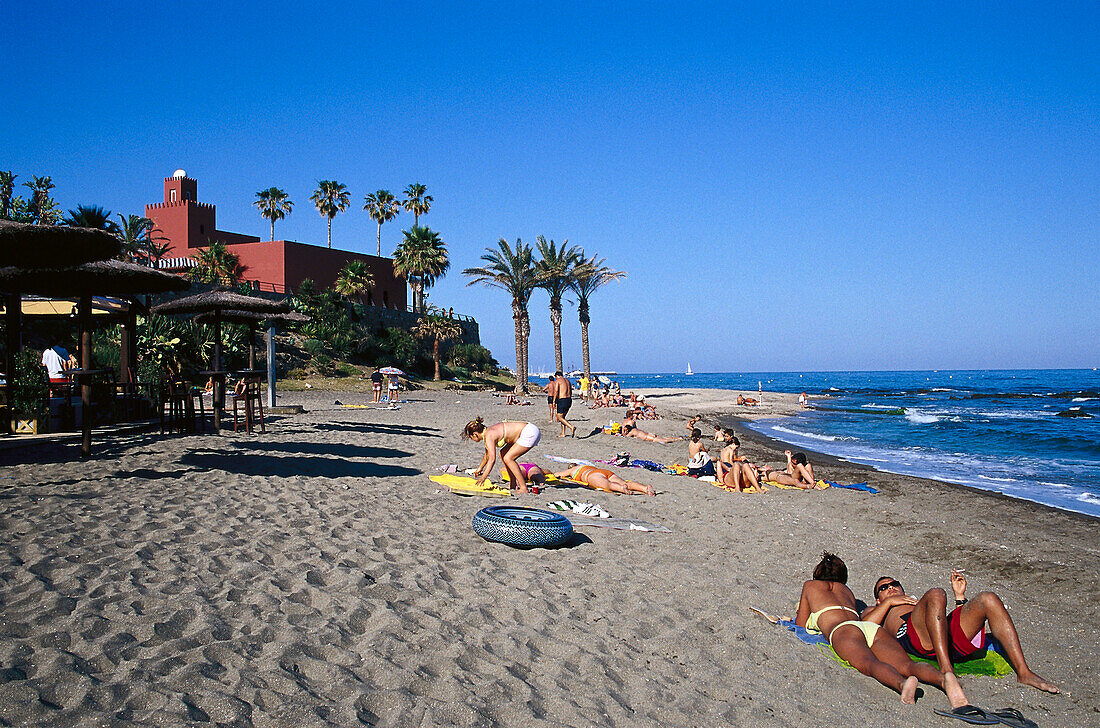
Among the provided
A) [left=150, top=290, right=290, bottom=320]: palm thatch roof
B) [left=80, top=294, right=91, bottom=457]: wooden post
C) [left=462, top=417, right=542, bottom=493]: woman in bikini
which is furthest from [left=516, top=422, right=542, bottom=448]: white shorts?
[left=150, top=290, right=290, bottom=320]: palm thatch roof

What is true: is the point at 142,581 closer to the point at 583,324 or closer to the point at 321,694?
the point at 321,694

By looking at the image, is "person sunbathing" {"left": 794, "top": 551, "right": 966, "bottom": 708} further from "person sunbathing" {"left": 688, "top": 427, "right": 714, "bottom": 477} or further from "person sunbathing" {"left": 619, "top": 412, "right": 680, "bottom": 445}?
"person sunbathing" {"left": 619, "top": 412, "right": 680, "bottom": 445}

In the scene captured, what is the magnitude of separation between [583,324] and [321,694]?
35.6 m

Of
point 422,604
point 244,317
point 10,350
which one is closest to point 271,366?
point 244,317

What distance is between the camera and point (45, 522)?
4.98 metres

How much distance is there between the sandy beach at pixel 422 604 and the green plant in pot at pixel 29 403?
34.8 inches

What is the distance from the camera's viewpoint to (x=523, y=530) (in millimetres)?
5723

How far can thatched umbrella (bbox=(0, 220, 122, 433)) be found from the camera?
622 cm

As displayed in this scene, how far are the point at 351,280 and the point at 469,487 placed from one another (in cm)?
3313

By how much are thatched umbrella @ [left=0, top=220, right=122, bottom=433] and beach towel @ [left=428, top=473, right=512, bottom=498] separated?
171 inches

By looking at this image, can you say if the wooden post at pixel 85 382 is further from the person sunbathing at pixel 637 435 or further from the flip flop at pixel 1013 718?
the person sunbathing at pixel 637 435

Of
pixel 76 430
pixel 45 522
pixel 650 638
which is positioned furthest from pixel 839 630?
pixel 76 430

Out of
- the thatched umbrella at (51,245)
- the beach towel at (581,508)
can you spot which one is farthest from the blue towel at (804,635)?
the thatched umbrella at (51,245)

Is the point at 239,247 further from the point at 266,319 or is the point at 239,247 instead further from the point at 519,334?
the point at 266,319
